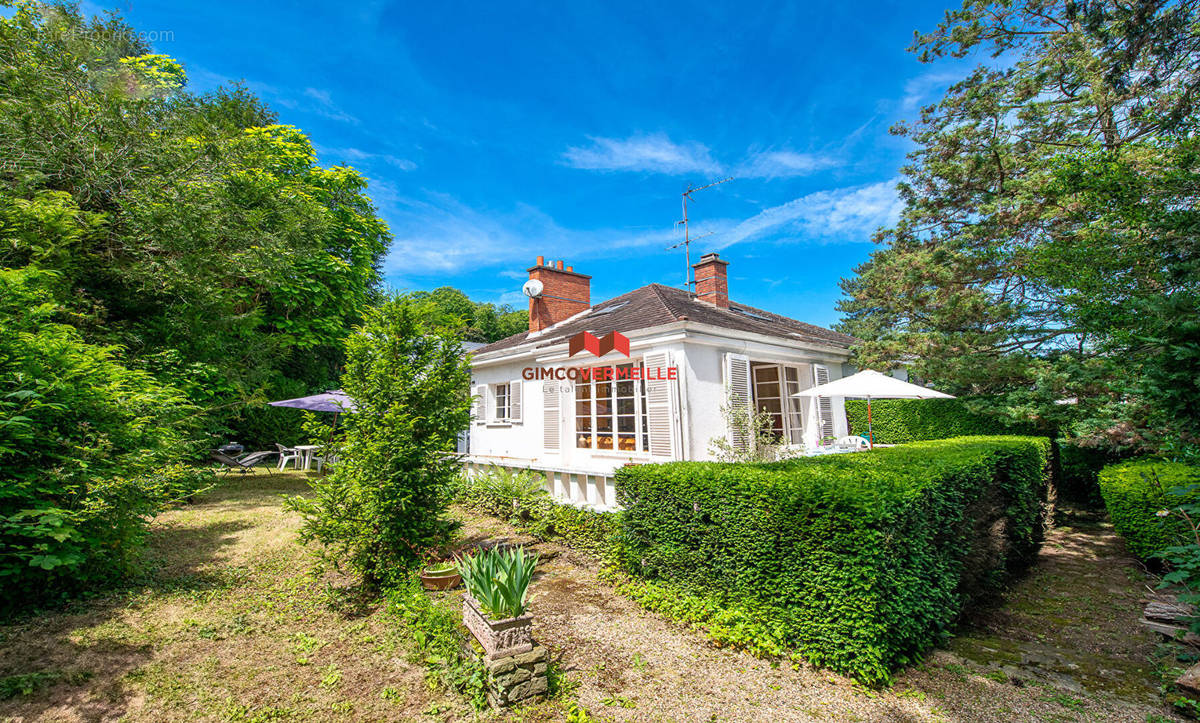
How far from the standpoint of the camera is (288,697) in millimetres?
3266

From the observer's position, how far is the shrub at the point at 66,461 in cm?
396

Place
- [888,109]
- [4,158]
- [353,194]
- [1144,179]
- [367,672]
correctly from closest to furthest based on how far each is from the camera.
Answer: [367,672] → [1144,179] → [4,158] → [888,109] → [353,194]

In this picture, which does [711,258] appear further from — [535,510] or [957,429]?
[535,510]

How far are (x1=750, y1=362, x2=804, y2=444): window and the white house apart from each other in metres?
0.03

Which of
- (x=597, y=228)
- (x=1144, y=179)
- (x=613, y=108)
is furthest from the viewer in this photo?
(x=597, y=228)

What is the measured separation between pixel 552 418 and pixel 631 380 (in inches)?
89.5

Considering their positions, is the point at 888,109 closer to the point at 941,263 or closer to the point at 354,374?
the point at 941,263

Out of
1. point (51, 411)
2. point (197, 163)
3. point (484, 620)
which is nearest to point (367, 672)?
point (484, 620)

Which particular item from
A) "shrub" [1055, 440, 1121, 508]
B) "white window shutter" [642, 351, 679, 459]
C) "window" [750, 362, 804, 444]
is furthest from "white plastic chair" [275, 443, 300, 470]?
"shrub" [1055, 440, 1121, 508]

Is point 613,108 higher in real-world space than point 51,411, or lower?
higher

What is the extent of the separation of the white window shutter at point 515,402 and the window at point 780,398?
6.06 m

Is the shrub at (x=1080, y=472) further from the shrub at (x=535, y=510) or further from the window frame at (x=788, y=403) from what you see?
the shrub at (x=535, y=510)

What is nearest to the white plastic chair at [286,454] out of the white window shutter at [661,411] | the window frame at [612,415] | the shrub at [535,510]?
the shrub at [535,510]

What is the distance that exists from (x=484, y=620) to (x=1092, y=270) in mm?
7506
